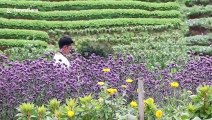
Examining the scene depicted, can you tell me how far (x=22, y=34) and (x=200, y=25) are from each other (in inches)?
224

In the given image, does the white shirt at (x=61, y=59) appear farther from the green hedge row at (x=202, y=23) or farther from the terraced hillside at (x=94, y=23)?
the green hedge row at (x=202, y=23)

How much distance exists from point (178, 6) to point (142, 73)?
12.3 m

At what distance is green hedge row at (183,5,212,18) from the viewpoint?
20.2 meters

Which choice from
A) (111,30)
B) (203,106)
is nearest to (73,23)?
(111,30)

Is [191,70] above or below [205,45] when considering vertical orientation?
above

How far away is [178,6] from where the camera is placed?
2091 centimetres

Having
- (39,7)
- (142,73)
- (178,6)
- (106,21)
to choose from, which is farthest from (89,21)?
(142,73)


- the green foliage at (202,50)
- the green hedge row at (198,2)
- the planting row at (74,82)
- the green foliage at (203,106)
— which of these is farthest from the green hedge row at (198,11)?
the green foliage at (203,106)

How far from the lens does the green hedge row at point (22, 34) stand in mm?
18078

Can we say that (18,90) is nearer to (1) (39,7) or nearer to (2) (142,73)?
(2) (142,73)

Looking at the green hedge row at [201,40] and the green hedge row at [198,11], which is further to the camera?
the green hedge row at [198,11]

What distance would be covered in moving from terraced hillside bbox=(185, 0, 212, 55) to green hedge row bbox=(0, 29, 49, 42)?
4.48m

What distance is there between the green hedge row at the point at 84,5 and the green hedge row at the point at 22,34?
73.1 inches

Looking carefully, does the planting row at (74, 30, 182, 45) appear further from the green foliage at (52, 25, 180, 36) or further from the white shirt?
the white shirt
